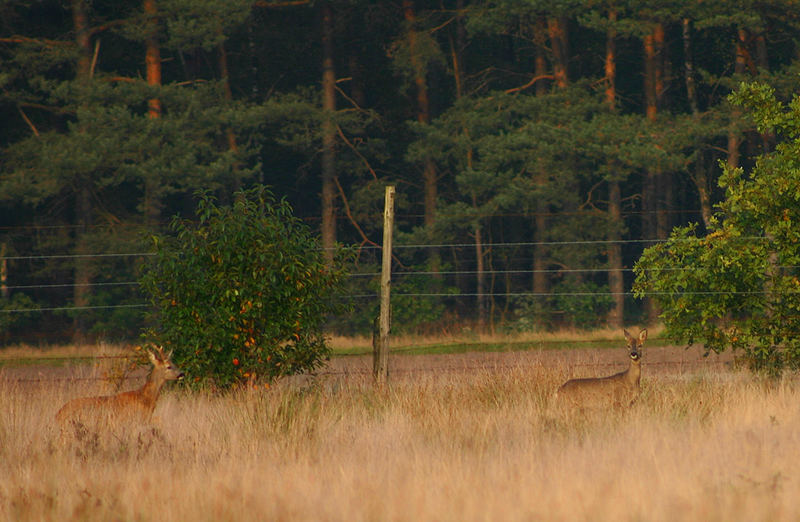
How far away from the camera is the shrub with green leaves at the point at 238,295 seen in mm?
12688

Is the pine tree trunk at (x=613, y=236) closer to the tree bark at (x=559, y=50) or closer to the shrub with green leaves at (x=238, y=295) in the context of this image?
the tree bark at (x=559, y=50)

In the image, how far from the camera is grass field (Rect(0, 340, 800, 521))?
712cm

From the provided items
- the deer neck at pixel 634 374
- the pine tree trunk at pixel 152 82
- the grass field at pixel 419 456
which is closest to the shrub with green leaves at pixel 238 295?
the grass field at pixel 419 456

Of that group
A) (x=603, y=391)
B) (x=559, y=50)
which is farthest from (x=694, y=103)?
(x=603, y=391)

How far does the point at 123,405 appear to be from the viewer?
36.2 feet

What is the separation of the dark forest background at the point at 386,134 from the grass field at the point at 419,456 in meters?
16.4

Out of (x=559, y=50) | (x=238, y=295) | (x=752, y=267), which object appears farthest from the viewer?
(x=559, y=50)

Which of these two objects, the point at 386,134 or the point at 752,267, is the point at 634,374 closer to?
the point at 752,267

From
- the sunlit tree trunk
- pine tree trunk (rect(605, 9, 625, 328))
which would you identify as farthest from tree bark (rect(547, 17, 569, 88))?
the sunlit tree trunk

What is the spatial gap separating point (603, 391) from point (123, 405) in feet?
16.2

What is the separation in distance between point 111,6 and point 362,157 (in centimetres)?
898

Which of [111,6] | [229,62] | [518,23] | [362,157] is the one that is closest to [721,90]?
[518,23]

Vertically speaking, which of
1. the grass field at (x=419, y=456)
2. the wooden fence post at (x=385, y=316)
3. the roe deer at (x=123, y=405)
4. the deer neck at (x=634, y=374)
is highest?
the wooden fence post at (x=385, y=316)

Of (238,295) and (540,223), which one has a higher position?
(540,223)
